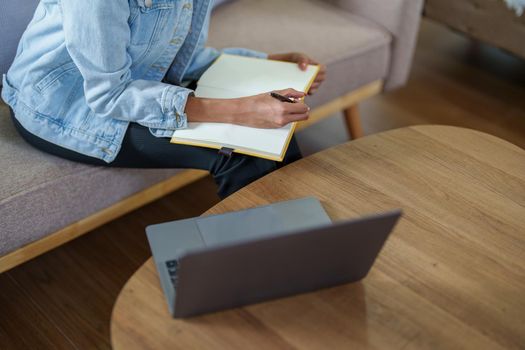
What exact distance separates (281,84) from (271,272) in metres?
0.58

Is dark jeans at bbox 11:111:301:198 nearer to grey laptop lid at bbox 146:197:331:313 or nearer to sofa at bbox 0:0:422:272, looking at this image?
sofa at bbox 0:0:422:272

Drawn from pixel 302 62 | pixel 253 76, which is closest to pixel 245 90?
pixel 253 76

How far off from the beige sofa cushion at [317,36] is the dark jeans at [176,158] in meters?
0.47

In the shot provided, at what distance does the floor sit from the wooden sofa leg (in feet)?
0.29

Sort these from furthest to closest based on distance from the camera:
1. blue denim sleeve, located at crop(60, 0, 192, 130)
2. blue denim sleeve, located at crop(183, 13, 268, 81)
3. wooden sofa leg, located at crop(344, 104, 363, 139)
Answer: wooden sofa leg, located at crop(344, 104, 363, 139), blue denim sleeve, located at crop(183, 13, 268, 81), blue denim sleeve, located at crop(60, 0, 192, 130)

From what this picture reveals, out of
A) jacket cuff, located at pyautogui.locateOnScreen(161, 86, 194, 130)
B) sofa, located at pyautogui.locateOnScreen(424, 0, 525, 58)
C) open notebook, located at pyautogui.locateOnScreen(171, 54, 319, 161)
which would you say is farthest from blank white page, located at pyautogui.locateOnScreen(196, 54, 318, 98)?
sofa, located at pyautogui.locateOnScreen(424, 0, 525, 58)

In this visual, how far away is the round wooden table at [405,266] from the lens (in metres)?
0.88

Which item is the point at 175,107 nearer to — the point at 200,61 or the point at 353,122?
the point at 200,61

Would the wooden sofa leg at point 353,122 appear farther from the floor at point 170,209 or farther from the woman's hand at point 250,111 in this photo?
the woman's hand at point 250,111

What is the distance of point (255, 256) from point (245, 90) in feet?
1.88

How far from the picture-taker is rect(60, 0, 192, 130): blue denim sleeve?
3.66 ft

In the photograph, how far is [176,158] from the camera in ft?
4.25

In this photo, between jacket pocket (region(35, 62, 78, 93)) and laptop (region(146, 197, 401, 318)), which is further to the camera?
jacket pocket (region(35, 62, 78, 93))

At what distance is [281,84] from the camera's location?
1.34m
